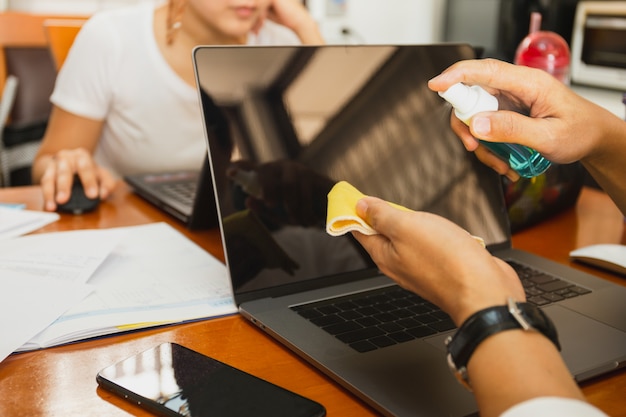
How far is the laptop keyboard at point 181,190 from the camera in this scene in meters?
1.10

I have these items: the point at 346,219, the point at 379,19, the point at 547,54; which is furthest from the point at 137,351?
the point at 379,19

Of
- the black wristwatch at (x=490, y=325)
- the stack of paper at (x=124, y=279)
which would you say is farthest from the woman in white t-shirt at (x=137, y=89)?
the black wristwatch at (x=490, y=325)

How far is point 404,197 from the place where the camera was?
0.89m

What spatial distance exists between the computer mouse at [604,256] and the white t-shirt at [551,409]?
488mm

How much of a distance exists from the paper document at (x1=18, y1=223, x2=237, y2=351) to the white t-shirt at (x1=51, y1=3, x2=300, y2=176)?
1.92 ft

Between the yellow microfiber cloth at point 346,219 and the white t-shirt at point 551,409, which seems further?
the yellow microfiber cloth at point 346,219

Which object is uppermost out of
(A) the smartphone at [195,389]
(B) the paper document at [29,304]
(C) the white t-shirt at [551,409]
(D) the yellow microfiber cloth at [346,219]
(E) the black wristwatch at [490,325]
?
(D) the yellow microfiber cloth at [346,219]

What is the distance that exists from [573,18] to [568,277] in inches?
107

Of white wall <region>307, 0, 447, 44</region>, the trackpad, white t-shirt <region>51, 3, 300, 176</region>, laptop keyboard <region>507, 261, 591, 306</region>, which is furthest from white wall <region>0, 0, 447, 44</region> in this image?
the trackpad

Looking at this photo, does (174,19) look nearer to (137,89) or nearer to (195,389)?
(137,89)

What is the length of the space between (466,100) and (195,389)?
1.12ft

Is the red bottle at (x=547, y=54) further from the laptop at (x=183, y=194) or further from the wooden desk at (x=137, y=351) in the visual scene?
the wooden desk at (x=137, y=351)

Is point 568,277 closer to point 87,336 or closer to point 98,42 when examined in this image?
point 87,336

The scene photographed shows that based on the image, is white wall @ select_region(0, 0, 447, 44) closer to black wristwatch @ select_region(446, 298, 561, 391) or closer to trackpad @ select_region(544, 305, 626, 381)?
trackpad @ select_region(544, 305, 626, 381)
